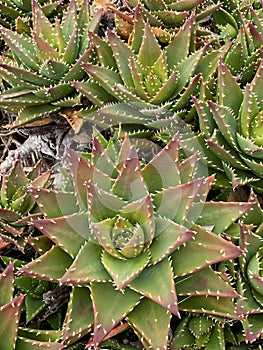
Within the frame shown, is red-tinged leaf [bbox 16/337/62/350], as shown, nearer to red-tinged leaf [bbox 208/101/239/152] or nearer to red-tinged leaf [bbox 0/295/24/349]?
red-tinged leaf [bbox 0/295/24/349]

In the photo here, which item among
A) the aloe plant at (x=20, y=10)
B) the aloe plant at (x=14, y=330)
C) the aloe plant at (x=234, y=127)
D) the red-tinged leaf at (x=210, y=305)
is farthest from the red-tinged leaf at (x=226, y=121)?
the aloe plant at (x=20, y=10)

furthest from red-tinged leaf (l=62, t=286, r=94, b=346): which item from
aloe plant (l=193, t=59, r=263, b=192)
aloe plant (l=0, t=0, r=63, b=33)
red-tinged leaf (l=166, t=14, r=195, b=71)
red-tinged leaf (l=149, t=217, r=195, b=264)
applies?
aloe plant (l=0, t=0, r=63, b=33)

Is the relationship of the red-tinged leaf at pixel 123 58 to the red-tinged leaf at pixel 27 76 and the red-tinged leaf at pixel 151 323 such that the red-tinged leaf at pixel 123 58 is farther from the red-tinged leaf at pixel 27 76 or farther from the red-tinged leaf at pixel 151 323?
the red-tinged leaf at pixel 151 323

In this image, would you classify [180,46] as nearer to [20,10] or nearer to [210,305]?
[20,10]

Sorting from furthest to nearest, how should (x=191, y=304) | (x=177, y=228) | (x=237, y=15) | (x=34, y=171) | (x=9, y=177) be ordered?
(x=237, y=15)
(x=34, y=171)
(x=9, y=177)
(x=191, y=304)
(x=177, y=228)

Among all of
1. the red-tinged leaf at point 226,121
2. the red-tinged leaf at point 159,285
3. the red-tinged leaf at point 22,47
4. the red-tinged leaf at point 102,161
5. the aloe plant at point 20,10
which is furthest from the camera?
the aloe plant at point 20,10

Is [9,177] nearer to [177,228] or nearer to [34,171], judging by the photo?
[34,171]

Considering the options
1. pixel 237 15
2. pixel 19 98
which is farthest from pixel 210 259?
pixel 237 15
